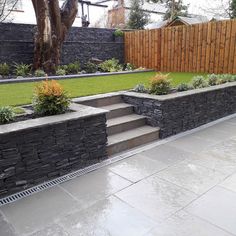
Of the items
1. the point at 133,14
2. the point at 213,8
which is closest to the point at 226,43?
the point at 213,8

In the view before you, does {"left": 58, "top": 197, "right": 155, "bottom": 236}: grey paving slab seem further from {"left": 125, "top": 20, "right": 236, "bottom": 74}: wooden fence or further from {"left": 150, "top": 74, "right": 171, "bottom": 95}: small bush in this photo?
{"left": 125, "top": 20, "right": 236, "bottom": 74}: wooden fence

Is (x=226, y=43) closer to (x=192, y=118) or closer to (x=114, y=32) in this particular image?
(x=192, y=118)

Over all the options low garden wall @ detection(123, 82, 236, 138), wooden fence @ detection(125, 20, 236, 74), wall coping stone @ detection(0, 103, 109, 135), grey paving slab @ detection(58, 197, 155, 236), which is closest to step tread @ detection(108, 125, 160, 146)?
low garden wall @ detection(123, 82, 236, 138)

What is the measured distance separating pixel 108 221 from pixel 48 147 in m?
1.07

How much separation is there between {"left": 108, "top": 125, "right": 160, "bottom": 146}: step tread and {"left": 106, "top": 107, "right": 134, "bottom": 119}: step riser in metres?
0.40

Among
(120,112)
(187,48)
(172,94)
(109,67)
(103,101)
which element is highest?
(187,48)

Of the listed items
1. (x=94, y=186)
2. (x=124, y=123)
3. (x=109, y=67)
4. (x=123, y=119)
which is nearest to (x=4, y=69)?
(x=109, y=67)

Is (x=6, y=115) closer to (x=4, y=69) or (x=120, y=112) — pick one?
(x=120, y=112)

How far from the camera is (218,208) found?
2.21 metres

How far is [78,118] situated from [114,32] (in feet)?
27.3

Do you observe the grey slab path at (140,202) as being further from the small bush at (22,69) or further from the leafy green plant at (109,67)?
the leafy green plant at (109,67)

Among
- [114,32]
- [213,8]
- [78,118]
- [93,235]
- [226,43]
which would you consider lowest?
[93,235]

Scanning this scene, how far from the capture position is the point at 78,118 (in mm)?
2871

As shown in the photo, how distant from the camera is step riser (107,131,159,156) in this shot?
349cm
